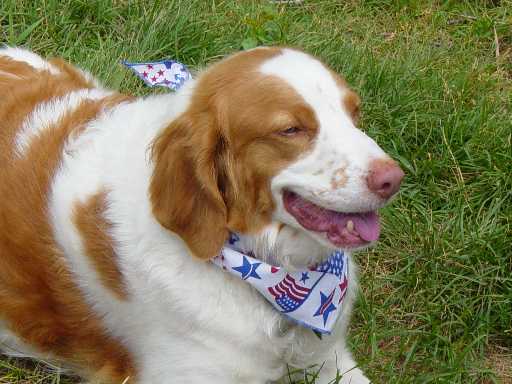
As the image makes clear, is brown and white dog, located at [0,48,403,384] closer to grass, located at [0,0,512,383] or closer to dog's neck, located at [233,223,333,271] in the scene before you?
dog's neck, located at [233,223,333,271]

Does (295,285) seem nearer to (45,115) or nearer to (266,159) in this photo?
(266,159)

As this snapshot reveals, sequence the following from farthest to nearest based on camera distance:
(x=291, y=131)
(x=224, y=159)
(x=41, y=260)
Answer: (x=41, y=260) → (x=224, y=159) → (x=291, y=131)

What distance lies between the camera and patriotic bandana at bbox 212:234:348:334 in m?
2.87

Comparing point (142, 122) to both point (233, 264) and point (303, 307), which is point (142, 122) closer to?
point (233, 264)

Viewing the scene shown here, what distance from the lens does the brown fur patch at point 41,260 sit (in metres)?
3.16

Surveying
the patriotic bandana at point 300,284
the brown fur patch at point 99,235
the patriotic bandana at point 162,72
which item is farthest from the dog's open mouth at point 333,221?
the patriotic bandana at point 162,72

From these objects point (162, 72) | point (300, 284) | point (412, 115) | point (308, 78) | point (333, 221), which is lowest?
point (412, 115)

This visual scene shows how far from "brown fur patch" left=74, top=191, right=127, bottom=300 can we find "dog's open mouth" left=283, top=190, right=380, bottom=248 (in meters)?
0.67

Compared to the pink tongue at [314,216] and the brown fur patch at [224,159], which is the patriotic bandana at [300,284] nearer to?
the brown fur patch at [224,159]

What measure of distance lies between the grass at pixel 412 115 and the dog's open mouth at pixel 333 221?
2.58ft

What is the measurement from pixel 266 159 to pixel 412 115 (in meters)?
1.87

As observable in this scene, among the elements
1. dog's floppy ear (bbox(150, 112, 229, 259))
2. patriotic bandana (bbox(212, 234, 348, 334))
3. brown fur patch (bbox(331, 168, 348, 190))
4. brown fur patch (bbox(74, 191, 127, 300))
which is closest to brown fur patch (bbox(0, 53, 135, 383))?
brown fur patch (bbox(74, 191, 127, 300))

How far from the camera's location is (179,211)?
109 inches

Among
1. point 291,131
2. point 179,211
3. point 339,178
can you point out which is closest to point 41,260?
point 179,211
